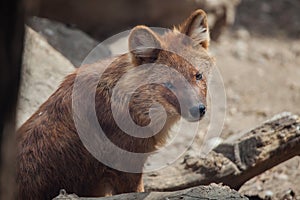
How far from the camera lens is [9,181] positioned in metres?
3.16

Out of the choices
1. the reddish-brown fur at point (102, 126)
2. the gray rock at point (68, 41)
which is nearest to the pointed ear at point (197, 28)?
the reddish-brown fur at point (102, 126)

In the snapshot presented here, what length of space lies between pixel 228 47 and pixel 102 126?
18.7ft

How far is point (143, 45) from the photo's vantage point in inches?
229

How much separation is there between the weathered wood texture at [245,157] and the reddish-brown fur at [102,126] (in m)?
0.43

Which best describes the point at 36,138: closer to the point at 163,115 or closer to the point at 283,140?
the point at 163,115

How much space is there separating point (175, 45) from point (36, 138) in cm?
141

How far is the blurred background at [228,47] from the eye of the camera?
7.44 metres

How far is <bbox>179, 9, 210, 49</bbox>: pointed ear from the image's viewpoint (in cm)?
602

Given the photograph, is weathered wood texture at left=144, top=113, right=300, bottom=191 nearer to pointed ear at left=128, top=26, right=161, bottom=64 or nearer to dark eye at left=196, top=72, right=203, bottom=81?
dark eye at left=196, top=72, right=203, bottom=81

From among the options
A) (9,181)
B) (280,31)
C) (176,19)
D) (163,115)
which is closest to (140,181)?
(163,115)

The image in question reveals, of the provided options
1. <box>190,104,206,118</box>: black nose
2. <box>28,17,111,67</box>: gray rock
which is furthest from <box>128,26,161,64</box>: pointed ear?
<box>28,17,111,67</box>: gray rock

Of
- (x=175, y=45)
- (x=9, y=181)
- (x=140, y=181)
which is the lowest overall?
(x=140, y=181)

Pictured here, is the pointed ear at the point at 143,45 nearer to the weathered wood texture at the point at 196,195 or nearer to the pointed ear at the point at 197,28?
the pointed ear at the point at 197,28

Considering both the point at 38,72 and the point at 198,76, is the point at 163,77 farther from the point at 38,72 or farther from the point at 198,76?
the point at 38,72
